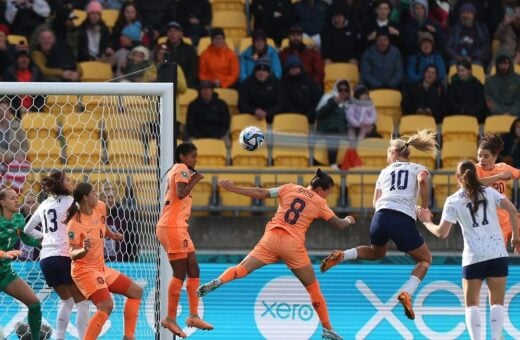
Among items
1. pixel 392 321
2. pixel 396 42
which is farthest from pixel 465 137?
pixel 392 321

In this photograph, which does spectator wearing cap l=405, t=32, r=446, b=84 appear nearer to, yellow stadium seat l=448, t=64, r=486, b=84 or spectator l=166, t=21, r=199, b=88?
yellow stadium seat l=448, t=64, r=486, b=84

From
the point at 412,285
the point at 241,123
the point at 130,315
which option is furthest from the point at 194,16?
the point at 412,285

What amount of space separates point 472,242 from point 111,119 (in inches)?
164

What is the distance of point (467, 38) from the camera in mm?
19891

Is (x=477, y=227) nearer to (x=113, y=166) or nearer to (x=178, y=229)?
(x=178, y=229)

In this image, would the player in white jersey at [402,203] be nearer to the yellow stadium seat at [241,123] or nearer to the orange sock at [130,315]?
the orange sock at [130,315]

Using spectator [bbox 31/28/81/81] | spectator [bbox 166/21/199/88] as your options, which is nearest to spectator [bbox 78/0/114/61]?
spectator [bbox 31/28/81/81]

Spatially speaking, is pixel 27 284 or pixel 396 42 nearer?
pixel 27 284

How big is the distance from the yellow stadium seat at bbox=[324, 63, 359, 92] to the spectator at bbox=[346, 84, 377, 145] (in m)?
1.13

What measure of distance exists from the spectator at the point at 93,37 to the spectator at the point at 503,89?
15.8ft

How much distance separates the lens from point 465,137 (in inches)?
728

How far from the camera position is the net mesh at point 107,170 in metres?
14.7

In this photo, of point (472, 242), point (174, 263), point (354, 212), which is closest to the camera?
point (472, 242)

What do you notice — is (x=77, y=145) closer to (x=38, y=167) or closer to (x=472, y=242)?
(x=38, y=167)
